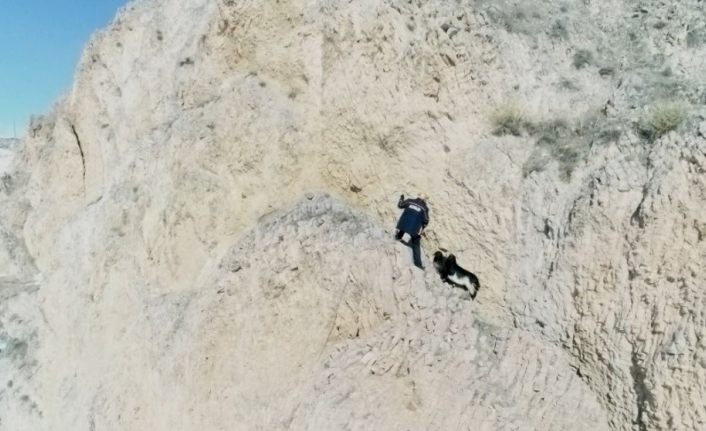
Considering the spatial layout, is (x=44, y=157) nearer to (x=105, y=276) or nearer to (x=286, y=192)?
(x=105, y=276)

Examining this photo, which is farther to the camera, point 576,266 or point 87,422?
point 87,422

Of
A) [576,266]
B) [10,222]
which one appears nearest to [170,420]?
[576,266]

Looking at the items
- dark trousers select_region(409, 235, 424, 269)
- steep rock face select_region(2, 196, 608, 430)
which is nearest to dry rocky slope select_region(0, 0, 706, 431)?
steep rock face select_region(2, 196, 608, 430)

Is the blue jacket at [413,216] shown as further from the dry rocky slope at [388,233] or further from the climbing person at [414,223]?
the dry rocky slope at [388,233]

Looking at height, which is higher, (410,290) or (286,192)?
(286,192)

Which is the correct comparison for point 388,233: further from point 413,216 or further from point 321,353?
point 321,353

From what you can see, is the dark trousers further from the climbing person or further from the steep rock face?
the steep rock face

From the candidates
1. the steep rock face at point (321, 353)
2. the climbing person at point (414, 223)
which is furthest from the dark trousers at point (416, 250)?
the steep rock face at point (321, 353)
